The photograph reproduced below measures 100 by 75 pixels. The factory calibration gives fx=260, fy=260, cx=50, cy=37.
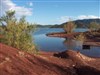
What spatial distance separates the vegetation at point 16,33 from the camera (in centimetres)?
2178

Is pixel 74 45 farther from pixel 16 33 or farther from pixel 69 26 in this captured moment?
pixel 16 33

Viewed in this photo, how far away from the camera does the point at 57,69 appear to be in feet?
48.9

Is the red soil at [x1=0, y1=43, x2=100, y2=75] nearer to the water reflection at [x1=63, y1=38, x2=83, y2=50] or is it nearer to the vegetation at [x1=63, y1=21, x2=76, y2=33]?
the water reflection at [x1=63, y1=38, x2=83, y2=50]

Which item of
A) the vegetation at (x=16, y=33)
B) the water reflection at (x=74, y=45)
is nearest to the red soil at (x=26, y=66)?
the vegetation at (x=16, y=33)

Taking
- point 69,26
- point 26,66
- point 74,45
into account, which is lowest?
point 74,45

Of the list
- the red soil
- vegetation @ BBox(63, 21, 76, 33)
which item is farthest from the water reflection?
the red soil

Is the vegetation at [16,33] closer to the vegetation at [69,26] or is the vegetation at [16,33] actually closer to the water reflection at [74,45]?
the water reflection at [74,45]

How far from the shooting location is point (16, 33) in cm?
2292

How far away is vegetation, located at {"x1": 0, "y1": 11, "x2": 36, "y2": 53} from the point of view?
21.8 m

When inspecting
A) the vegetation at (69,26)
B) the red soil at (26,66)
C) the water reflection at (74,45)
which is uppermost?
the red soil at (26,66)

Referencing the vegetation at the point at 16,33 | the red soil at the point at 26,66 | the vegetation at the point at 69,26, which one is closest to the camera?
the red soil at the point at 26,66

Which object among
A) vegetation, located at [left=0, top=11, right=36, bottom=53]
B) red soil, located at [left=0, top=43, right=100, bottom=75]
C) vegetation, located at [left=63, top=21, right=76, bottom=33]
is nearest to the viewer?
red soil, located at [left=0, top=43, right=100, bottom=75]

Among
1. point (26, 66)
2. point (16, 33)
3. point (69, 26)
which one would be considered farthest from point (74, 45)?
point (26, 66)

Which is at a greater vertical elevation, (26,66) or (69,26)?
(26,66)
